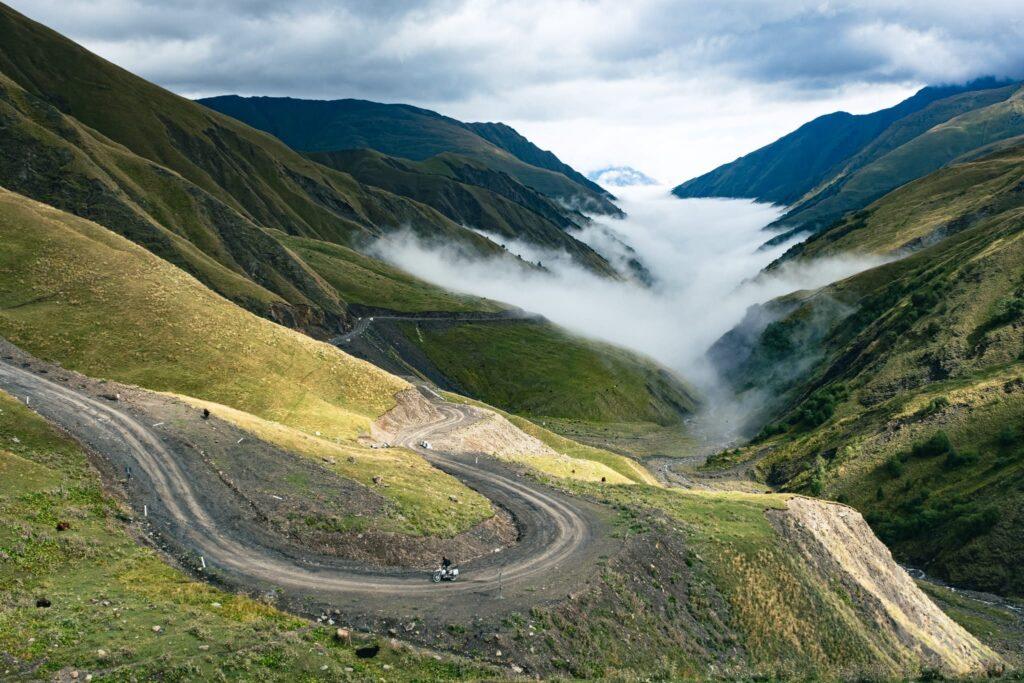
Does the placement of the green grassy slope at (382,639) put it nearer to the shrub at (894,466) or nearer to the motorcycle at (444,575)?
the motorcycle at (444,575)

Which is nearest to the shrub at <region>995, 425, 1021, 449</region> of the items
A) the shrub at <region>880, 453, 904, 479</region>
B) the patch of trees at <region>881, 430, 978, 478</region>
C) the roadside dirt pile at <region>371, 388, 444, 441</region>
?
the patch of trees at <region>881, 430, 978, 478</region>

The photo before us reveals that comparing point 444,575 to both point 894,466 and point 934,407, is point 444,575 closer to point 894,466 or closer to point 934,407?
point 894,466

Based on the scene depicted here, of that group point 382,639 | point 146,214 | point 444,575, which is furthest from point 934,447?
point 146,214

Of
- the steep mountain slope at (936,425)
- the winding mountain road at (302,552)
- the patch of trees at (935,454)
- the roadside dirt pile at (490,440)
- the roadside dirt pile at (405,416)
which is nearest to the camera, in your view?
the winding mountain road at (302,552)

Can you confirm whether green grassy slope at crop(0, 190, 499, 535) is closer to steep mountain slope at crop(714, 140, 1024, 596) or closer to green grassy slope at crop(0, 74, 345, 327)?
green grassy slope at crop(0, 74, 345, 327)

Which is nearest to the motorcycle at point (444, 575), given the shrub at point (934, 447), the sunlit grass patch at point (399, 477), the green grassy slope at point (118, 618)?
the sunlit grass patch at point (399, 477)
